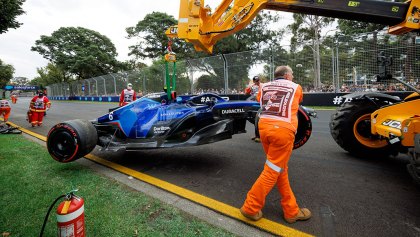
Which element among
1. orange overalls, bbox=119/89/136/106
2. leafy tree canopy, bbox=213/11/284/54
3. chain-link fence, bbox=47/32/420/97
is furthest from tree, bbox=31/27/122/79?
orange overalls, bbox=119/89/136/106

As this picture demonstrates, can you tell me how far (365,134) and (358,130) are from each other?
14 cm

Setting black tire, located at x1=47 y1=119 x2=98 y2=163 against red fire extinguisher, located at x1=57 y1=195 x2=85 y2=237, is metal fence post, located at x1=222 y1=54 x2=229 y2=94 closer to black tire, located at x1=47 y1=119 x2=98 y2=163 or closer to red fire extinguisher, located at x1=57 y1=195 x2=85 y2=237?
black tire, located at x1=47 y1=119 x2=98 y2=163

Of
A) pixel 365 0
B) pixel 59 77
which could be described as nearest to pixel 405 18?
pixel 365 0

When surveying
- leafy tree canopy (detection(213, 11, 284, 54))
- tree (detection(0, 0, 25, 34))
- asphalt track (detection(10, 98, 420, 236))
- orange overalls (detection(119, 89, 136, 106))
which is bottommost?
asphalt track (detection(10, 98, 420, 236))

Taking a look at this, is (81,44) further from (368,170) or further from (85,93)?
(368,170)

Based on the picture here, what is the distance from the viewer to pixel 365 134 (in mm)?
4270

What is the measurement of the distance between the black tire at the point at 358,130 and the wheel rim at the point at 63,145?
4353 mm

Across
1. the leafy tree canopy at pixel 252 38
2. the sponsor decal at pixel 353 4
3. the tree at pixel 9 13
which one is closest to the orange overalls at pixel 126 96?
the tree at pixel 9 13

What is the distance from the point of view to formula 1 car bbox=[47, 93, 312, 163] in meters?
3.79

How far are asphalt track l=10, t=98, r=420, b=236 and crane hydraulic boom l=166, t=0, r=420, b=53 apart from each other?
230 cm

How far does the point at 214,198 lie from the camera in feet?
9.66

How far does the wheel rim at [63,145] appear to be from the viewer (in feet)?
12.5

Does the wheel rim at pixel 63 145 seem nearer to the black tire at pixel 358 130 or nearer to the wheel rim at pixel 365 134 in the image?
the black tire at pixel 358 130

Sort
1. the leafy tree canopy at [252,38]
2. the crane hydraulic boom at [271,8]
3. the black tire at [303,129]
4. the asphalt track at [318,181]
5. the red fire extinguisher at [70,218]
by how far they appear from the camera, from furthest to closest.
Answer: the leafy tree canopy at [252,38]
the crane hydraulic boom at [271,8]
the black tire at [303,129]
the asphalt track at [318,181]
the red fire extinguisher at [70,218]
